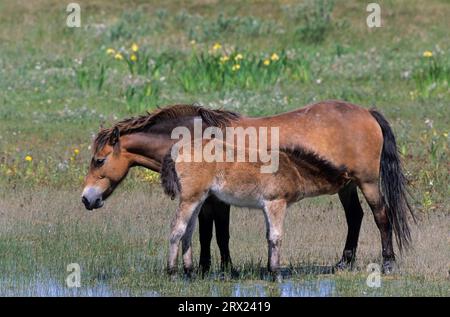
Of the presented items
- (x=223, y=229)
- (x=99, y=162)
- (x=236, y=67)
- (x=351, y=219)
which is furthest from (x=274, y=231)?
Result: (x=236, y=67)

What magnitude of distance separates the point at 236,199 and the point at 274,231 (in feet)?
1.52

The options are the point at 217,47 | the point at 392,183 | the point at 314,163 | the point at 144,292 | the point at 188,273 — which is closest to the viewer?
the point at 144,292

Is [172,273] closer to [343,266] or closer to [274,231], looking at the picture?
[274,231]

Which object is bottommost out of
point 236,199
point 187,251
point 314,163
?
point 187,251

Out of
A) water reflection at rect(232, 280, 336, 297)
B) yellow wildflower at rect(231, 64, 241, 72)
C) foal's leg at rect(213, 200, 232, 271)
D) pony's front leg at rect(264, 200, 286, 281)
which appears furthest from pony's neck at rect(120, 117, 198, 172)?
yellow wildflower at rect(231, 64, 241, 72)

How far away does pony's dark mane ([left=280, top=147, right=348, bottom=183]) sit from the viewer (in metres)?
11.0

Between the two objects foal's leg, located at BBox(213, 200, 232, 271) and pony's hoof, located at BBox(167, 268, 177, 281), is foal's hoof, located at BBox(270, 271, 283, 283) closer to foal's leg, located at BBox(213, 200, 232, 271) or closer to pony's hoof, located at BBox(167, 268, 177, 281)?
foal's leg, located at BBox(213, 200, 232, 271)

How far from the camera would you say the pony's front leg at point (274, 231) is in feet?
35.0

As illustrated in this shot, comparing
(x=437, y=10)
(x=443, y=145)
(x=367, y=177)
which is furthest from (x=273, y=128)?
(x=437, y=10)

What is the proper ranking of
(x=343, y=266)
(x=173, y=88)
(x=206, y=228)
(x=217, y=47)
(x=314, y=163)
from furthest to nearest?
(x=217, y=47)
(x=173, y=88)
(x=343, y=266)
(x=206, y=228)
(x=314, y=163)

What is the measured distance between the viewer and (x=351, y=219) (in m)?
12.0

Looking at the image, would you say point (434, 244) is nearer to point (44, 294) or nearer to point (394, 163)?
point (394, 163)

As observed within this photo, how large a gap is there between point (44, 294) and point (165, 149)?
1.87 meters

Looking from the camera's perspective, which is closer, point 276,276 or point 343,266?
point 276,276
